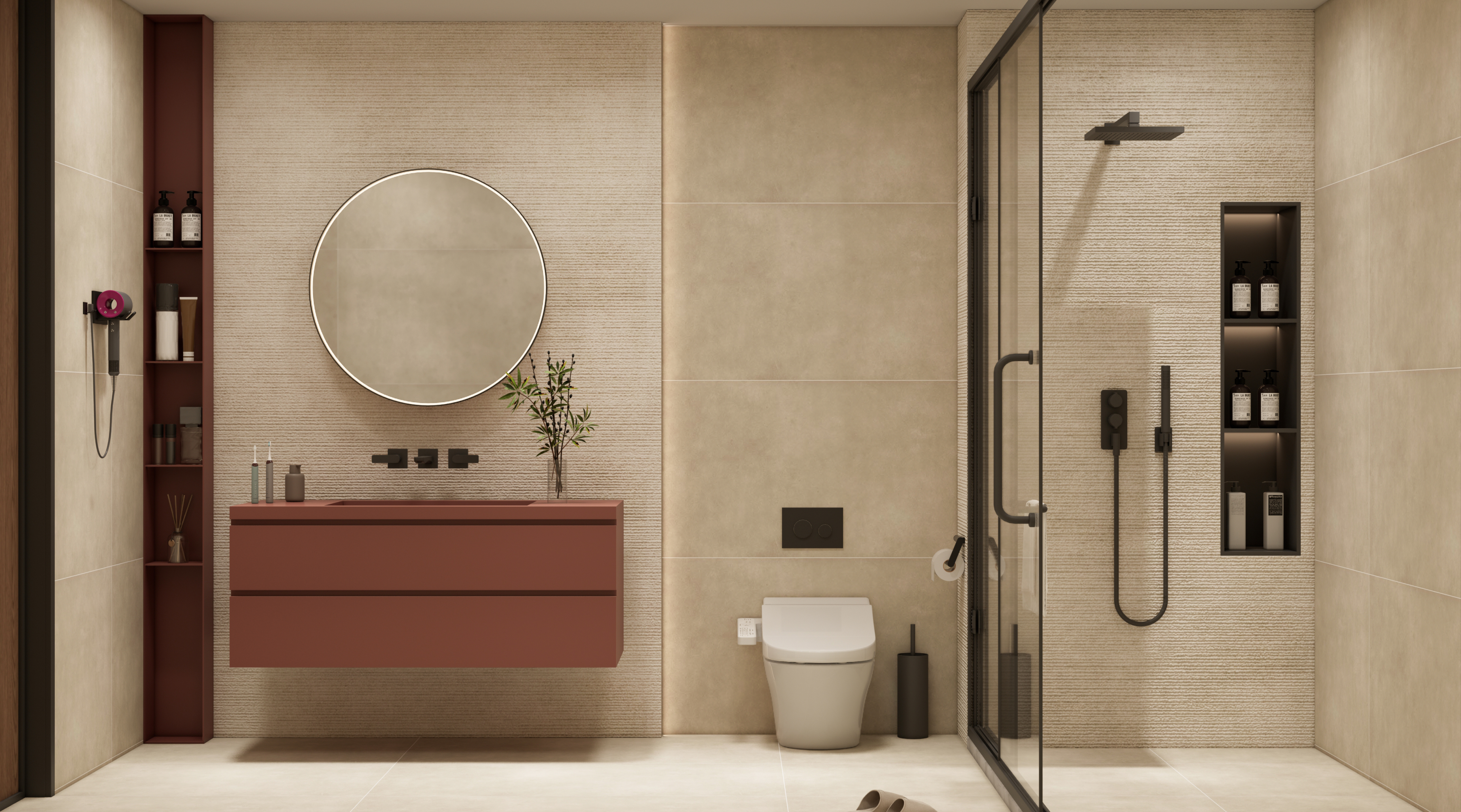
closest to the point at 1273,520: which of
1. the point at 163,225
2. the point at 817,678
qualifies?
the point at 817,678

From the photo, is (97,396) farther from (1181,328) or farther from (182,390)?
(1181,328)

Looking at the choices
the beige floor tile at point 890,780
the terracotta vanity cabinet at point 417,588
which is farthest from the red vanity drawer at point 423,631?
the beige floor tile at point 890,780

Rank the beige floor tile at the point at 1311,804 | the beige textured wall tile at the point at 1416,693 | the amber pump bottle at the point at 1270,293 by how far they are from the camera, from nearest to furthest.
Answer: the beige textured wall tile at the point at 1416,693 → the beige floor tile at the point at 1311,804 → the amber pump bottle at the point at 1270,293

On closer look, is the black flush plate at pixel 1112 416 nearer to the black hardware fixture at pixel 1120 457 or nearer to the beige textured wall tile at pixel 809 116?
the black hardware fixture at pixel 1120 457

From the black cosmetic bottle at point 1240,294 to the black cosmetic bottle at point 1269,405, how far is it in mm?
212

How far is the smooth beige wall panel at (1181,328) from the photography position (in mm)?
3178

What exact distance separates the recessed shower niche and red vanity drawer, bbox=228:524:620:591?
6.70 ft

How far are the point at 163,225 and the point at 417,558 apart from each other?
143 cm

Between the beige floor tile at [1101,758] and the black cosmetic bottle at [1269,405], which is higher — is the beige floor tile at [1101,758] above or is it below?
below

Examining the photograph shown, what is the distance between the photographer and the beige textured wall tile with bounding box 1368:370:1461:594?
2.19 m

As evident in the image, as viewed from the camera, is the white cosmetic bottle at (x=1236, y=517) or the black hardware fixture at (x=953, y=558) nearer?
the white cosmetic bottle at (x=1236, y=517)

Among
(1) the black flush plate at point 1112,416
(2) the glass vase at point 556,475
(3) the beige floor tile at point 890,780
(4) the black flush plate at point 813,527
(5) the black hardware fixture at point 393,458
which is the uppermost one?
(1) the black flush plate at point 1112,416

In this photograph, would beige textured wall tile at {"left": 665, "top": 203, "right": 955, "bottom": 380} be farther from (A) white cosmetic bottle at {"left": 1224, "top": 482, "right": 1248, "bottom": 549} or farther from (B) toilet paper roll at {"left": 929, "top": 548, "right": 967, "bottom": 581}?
(A) white cosmetic bottle at {"left": 1224, "top": 482, "right": 1248, "bottom": 549}

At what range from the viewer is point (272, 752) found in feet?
11.1
